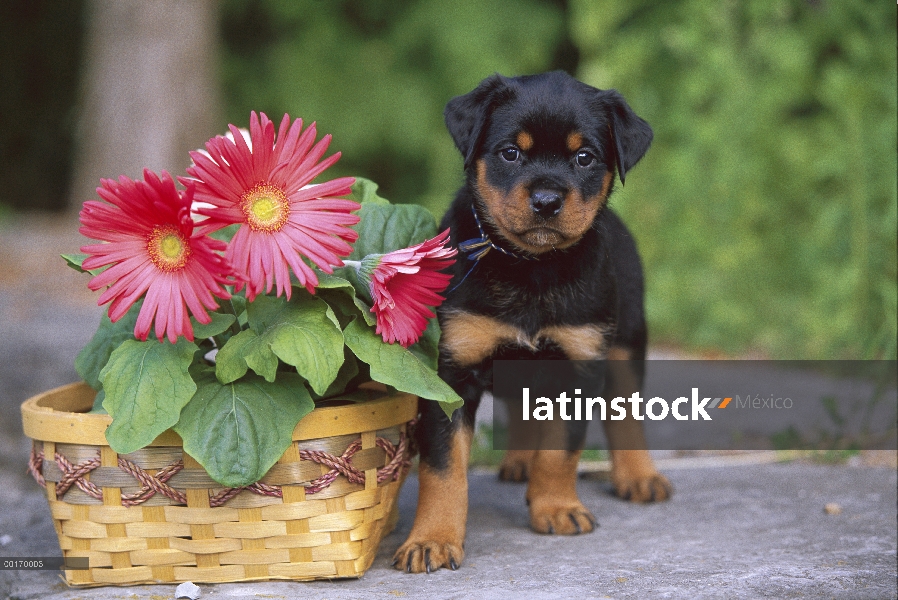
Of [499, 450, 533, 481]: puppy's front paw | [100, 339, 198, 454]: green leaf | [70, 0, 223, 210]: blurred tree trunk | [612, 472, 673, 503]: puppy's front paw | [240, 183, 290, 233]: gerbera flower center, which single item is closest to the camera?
[100, 339, 198, 454]: green leaf

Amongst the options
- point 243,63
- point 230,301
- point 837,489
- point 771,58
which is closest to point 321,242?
point 230,301

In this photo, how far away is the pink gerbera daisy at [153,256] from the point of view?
200 cm

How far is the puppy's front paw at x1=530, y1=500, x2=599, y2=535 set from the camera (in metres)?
2.62

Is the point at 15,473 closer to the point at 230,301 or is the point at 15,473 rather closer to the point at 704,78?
the point at 230,301

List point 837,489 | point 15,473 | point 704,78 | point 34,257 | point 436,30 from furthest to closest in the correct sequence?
point 436,30
point 34,257
point 704,78
point 15,473
point 837,489

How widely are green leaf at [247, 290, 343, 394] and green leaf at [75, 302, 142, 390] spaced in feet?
1.38

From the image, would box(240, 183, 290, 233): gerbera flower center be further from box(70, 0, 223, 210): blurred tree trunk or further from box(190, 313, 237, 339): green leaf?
box(70, 0, 223, 210): blurred tree trunk

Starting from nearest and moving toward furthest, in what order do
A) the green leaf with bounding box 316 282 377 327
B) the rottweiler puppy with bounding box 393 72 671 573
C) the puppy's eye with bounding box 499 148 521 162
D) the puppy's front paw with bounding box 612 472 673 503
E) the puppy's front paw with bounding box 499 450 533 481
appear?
the green leaf with bounding box 316 282 377 327
the rottweiler puppy with bounding box 393 72 671 573
the puppy's eye with bounding box 499 148 521 162
the puppy's front paw with bounding box 612 472 673 503
the puppy's front paw with bounding box 499 450 533 481

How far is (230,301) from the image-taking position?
7.45 ft

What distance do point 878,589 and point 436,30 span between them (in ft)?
20.1

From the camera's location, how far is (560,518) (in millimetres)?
2621

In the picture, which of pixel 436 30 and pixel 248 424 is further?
pixel 436 30

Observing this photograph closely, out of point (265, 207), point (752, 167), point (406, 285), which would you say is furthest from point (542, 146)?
point (752, 167)

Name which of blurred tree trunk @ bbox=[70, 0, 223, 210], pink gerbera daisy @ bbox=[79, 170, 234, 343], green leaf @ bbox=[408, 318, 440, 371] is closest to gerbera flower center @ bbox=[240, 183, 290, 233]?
pink gerbera daisy @ bbox=[79, 170, 234, 343]
